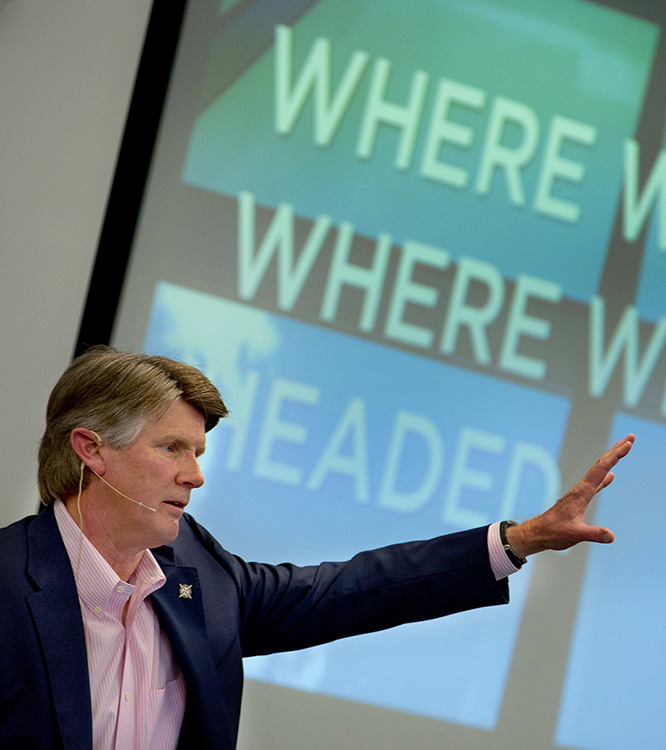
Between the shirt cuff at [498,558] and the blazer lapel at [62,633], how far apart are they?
0.72 metres

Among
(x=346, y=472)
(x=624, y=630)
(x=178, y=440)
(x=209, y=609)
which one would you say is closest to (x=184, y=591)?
(x=209, y=609)

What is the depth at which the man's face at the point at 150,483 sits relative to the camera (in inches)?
62.1

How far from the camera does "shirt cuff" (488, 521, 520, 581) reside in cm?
168

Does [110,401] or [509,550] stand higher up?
[110,401]

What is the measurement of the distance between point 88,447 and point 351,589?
563mm

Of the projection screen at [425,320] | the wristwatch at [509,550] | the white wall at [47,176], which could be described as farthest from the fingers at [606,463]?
the white wall at [47,176]

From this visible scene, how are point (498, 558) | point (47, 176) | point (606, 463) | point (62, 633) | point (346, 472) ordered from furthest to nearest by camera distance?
point (346, 472) < point (47, 176) < point (498, 558) < point (606, 463) < point (62, 633)

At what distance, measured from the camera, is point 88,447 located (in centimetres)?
162

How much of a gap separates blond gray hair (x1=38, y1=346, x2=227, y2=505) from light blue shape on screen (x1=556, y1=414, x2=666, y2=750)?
1.38m

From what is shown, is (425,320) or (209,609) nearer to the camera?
(209,609)

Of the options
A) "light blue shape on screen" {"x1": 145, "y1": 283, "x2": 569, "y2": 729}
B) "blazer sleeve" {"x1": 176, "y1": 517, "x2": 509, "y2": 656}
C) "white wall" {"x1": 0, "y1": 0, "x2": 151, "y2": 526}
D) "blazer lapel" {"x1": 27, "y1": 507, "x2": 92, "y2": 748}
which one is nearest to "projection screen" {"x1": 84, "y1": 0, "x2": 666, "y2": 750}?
"light blue shape on screen" {"x1": 145, "y1": 283, "x2": 569, "y2": 729}

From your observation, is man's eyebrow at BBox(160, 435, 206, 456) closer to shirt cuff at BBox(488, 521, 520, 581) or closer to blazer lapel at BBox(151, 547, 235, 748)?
blazer lapel at BBox(151, 547, 235, 748)

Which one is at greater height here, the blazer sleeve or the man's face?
the man's face

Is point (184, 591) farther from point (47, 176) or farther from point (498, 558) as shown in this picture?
point (47, 176)
